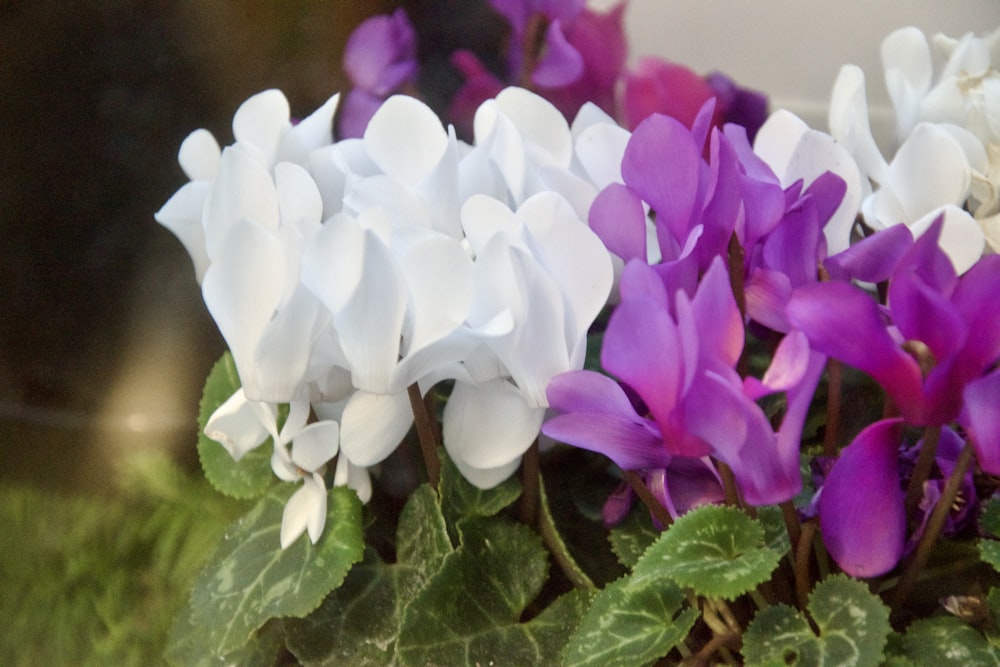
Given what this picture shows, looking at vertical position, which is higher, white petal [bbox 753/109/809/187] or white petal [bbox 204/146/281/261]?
white petal [bbox 753/109/809/187]

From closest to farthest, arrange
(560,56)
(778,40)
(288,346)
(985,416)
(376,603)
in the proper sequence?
1. (985,416)
2. (288,346)
3. (376,603)
4. (560,56)
5. (778,40)

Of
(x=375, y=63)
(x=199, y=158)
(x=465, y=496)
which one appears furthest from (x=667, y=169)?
(x=375, y=63)

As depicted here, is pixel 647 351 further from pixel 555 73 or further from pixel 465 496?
pixel 555 73

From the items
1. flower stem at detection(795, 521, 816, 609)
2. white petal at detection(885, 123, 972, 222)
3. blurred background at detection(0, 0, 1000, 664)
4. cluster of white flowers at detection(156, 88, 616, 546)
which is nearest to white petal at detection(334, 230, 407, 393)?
cluster of white flowers at detection(156, 88, 616, 546)

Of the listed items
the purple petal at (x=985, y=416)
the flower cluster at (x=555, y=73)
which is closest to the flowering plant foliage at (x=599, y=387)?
the purple petal at (x=985, y=416)

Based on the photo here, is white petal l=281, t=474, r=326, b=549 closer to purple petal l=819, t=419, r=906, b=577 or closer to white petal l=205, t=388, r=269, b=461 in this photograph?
white petal l=205, t=388, r=269, b=461
